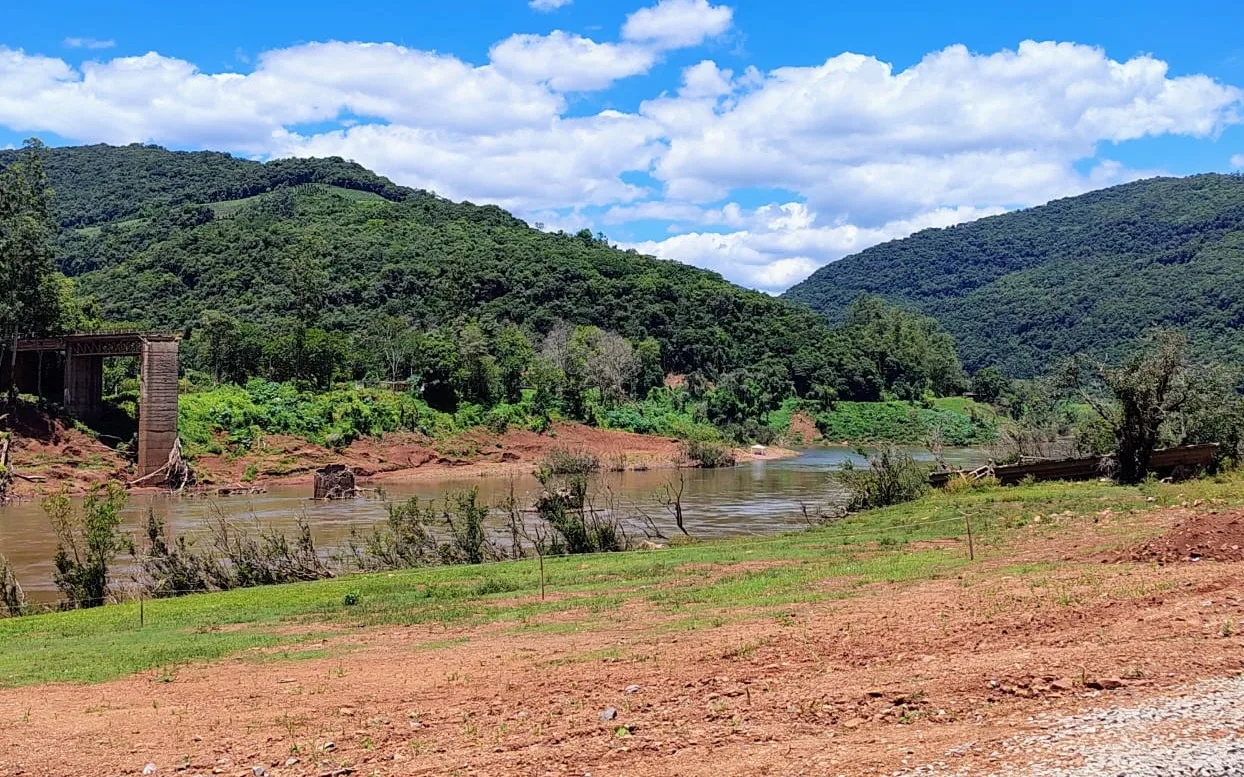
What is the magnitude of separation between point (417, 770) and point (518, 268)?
415 feet

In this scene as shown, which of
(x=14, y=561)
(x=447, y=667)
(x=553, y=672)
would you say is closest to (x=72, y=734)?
(x=447, y=667)

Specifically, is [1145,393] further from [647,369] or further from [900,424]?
[647,369]

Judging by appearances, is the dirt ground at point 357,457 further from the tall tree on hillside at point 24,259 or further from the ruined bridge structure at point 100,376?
the tall tree on hillside at point 24,259

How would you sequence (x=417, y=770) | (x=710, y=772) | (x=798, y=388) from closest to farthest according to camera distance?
1. (x=710, y=772)
2. (x=417, y=770)
3. (x=798, y=388)

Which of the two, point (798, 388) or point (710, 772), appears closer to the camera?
point (710, 772)

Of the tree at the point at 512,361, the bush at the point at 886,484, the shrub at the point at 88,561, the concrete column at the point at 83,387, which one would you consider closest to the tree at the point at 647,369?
the tree at the point at 512,361

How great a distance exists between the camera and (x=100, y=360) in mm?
66812

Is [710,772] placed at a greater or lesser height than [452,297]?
lesser

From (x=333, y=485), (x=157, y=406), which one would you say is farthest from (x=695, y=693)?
(x=157, y=406)

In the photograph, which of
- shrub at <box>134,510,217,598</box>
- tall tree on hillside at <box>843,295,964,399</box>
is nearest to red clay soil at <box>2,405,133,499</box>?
shrub at <box>134,510,217,598</box>

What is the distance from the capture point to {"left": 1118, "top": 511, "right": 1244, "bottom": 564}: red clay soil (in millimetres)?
17391

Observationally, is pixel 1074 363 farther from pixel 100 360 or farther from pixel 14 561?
pixel 100 360

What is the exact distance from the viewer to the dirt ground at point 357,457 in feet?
193

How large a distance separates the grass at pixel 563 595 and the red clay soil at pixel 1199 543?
1.92 meters
